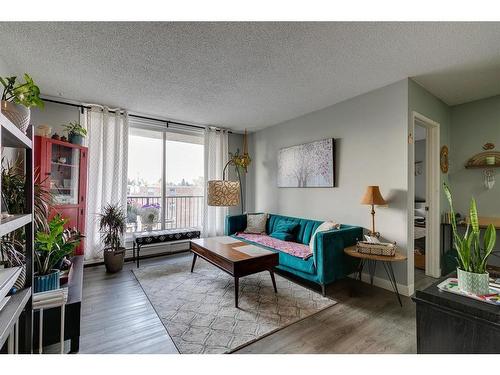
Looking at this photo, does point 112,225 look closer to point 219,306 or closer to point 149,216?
point 149,216

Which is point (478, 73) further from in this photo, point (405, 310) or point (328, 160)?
point (405, 310)

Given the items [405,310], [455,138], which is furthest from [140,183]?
[455,138]

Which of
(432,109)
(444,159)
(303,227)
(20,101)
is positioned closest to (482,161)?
(444,159)

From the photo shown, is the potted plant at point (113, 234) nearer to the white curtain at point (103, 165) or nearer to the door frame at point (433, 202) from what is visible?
the white curtain at point (103, 165)

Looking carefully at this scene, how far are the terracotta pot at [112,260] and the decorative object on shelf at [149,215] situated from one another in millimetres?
855

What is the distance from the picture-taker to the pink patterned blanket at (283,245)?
114 inches

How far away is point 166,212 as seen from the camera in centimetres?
448

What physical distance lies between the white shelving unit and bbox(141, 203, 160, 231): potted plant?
2818 mm

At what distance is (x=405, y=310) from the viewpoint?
2.27 m

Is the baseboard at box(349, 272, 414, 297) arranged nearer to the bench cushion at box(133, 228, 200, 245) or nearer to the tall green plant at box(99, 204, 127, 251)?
the bench cushion at box(133, 228, 200, 245)

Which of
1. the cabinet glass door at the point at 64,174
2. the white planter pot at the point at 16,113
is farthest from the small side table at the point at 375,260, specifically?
the cabinet glass door at the point at 64,174

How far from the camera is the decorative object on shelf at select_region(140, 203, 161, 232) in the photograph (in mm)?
4160

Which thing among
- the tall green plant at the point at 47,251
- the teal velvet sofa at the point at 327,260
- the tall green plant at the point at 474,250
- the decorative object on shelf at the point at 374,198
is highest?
the decorative object on shelf at the point at 374,198

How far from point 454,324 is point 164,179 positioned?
430 centimetres
